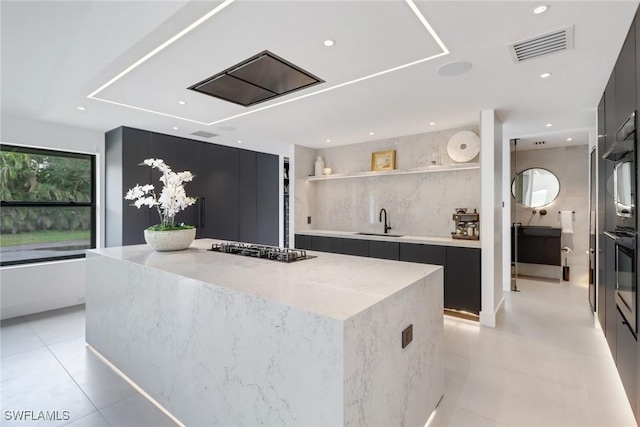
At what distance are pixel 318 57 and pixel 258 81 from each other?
67 centimetres

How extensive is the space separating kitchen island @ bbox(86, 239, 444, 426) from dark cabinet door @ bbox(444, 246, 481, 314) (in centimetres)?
176

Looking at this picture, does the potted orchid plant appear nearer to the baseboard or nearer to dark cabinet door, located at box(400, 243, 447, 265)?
dark cabinet door, located at box(400, 243, 447, 265)

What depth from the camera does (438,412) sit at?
6.92 feet

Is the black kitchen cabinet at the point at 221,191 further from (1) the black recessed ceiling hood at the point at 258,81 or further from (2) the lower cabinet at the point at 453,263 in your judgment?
(2) the lower cabinet at the point at 453,263

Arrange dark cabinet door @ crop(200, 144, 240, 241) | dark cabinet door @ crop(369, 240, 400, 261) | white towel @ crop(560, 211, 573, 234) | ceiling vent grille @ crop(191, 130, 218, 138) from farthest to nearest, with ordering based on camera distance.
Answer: white towel @ crop(560, 211, 573, 234)
dark cabinet door @ crop(200, 144, 240, 241)
ceiling vent grille @ crop(191, 130, 218, 138)
dark cabinet door @ crop(369, 240, 400, 261)

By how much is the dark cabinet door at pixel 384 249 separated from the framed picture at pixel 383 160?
1.19m

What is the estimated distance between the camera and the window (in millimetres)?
3984

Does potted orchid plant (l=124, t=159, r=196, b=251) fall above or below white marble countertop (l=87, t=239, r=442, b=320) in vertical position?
above

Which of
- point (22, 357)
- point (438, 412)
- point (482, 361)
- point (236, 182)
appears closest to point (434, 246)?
point (482, 361)

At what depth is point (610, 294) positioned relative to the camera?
107 inches

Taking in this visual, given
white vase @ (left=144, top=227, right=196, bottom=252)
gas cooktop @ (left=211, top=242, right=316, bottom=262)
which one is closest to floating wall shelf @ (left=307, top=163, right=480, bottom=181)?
gas cooktop @ (left=211, top=242, right=316, bottom=262)

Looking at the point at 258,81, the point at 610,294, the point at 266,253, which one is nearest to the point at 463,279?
the point at 610,294

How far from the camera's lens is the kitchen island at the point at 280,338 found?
4.30 ft

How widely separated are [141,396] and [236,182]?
4041 millimetres
